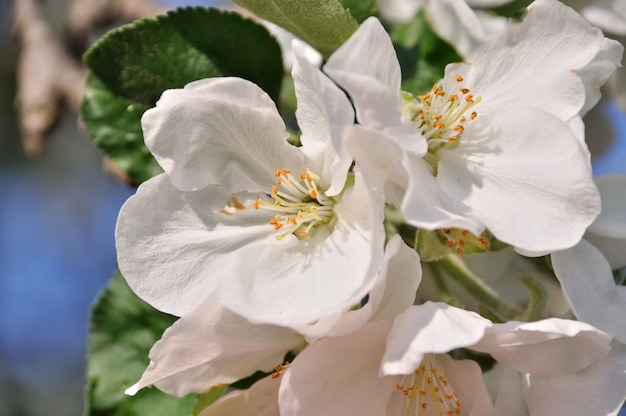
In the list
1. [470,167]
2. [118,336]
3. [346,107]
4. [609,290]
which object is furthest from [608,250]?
[118,336]

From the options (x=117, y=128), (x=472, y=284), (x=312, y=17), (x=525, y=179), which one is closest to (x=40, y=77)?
(x=117, y=128)

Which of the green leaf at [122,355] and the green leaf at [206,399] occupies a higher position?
the green leaf at [206,399]

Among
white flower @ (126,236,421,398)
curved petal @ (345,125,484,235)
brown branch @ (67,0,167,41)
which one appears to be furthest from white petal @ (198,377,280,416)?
brown branch @ (67,0,167,41)

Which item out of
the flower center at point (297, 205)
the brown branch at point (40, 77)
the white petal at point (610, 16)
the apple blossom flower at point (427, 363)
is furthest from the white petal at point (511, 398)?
the brown branch at point (40, 77)

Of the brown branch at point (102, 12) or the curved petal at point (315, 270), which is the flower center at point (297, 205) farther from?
the brown branch at point (102, 12)

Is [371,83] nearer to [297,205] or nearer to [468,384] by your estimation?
[297,205]

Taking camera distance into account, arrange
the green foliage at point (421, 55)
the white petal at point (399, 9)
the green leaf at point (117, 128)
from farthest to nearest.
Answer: the white petal at point (399, 9) → the green foliage at point (421, 55) → the green leaf at point (117, 128)

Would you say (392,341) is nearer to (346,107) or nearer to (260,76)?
(346,107)
